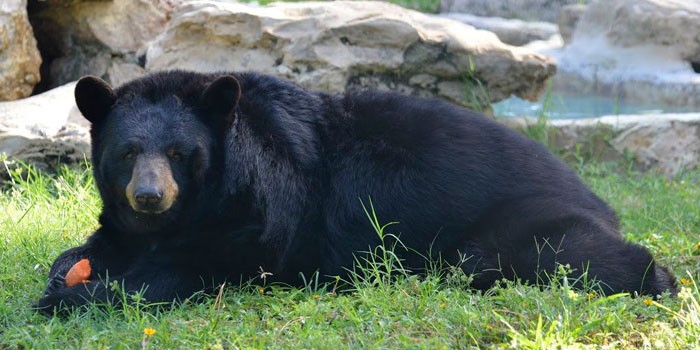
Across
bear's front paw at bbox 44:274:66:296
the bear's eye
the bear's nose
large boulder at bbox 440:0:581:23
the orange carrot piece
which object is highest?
the bear's eye

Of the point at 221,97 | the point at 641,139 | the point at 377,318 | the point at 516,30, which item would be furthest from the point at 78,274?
the point at 516,30

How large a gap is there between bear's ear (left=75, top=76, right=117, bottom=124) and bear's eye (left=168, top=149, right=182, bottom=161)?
45cm

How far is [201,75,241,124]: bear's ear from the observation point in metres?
4.70

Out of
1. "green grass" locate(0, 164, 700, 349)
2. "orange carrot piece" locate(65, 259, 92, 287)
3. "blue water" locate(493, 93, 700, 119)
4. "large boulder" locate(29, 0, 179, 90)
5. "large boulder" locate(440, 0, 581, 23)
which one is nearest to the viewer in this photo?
"green grass" locate(0, 164, 700, 349)

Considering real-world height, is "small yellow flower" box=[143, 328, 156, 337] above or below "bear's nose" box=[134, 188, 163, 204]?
below

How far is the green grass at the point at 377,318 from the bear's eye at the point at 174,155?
74 cm

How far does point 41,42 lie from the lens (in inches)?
372

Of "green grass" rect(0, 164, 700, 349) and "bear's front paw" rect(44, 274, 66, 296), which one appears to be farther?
"bear's front paw" rect(44, 274, 66, 296)

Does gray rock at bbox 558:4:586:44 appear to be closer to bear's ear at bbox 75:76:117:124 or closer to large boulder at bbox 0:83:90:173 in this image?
large boulder at bbox 0:83:90:173

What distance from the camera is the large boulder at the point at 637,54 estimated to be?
40.5 feet

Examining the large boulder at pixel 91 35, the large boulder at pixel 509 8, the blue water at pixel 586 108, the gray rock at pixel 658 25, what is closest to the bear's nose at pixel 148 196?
the large boulder at pixel 91 35

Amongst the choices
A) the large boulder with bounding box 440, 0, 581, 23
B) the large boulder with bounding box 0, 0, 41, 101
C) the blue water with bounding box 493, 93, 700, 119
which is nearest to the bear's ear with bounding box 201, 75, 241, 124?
the large boulder with bounding box 0, 0, 41, 101

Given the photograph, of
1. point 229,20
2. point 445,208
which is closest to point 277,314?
point 445,208

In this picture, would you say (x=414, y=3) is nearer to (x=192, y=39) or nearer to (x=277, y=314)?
(x=192, y=39)
